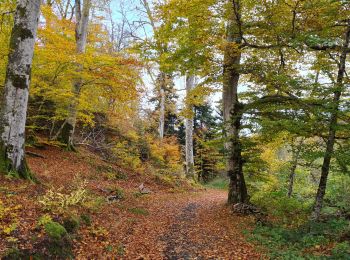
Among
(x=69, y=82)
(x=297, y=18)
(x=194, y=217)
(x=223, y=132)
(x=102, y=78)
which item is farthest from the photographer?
(x=69, y=82)

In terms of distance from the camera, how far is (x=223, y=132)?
33.5 ft

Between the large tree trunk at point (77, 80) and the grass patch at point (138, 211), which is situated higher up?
the large tree trunk at point (77, 80)

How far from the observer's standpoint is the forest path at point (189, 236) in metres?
5.91

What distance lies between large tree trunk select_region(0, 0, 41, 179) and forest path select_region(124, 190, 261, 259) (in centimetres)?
341

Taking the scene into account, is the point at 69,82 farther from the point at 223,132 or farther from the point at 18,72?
the point at 223,132

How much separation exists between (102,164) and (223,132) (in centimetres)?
732

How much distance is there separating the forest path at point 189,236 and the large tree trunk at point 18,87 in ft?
11.2

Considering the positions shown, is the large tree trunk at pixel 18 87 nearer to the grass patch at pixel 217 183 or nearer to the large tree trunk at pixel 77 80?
the large tree trunk at pixel 77 80

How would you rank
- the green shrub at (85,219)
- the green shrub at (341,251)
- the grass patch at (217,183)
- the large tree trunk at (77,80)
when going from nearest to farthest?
the green shrub at (341,251), the green shrub at (85,219), the large tree trunk at (77,80), the grass patch at (217,183)

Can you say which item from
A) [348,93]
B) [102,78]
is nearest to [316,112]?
[348,93]

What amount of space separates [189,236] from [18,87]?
18.0ft

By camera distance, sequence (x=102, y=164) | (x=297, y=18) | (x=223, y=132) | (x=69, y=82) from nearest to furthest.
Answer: (x=297, y=18), (x=223, y=132), (x=69, y=82), (x=102, y=164)

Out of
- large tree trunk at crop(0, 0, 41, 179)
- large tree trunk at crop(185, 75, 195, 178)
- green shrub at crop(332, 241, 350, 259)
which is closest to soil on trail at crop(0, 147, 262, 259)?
large tree trunk at crop(0, 0, 41, 179)

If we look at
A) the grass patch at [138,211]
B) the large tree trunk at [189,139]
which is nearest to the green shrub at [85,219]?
the grass patch at [138,211]
